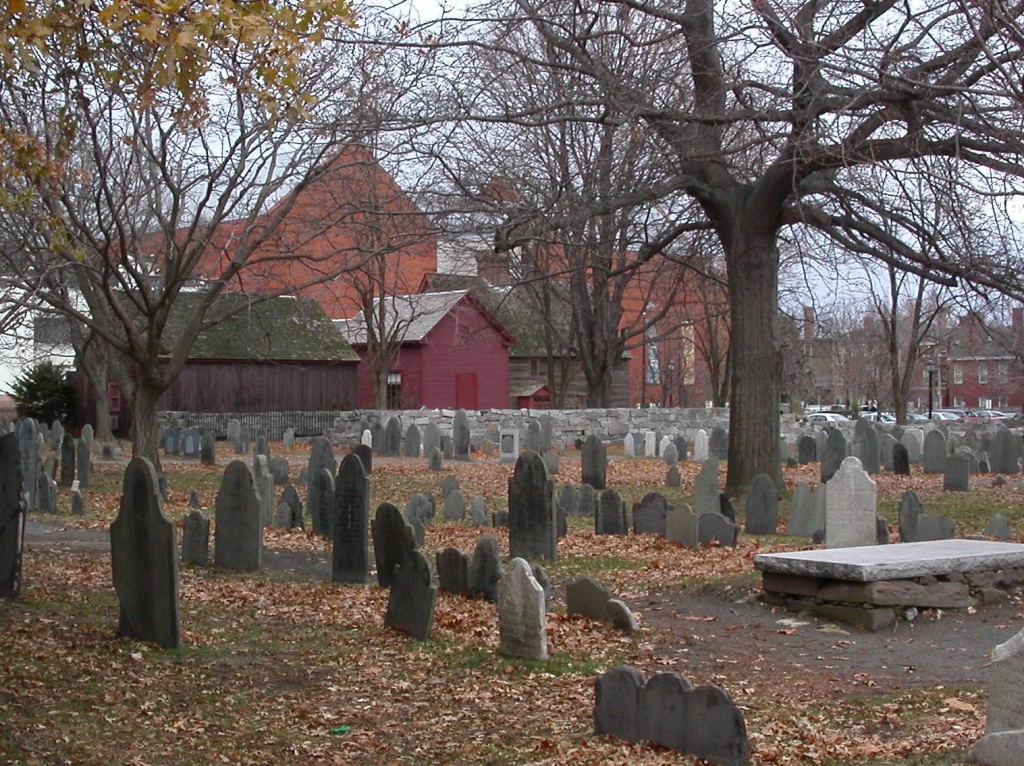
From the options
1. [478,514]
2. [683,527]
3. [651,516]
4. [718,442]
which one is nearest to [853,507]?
[683,527]

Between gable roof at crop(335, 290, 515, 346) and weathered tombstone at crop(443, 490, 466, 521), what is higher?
gable roof at crop(335, 290, 515, 346)

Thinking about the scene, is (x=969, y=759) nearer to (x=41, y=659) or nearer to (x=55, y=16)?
(x=41, y=659)

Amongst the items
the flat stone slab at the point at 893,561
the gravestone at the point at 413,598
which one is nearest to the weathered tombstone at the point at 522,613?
the gravestone at the point at 413,598

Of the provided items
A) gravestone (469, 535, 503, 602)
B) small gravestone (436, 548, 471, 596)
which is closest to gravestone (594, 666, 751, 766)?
gravestone (469, 535, 503, 602)

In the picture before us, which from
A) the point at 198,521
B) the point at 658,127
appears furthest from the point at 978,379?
the point at 198,521

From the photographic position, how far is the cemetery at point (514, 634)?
6.58m

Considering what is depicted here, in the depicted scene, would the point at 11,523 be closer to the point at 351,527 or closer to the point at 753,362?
the point at 351,527

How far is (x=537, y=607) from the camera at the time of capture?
844 centimetres

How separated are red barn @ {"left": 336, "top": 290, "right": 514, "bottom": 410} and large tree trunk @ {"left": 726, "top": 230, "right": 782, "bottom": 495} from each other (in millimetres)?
29012

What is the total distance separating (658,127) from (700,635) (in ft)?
28.2

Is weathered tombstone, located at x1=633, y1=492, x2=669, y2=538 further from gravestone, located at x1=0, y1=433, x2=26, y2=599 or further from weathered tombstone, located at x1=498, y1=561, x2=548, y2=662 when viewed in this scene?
gravestone, located at x1=0, y1=433, x2=26, y2=599

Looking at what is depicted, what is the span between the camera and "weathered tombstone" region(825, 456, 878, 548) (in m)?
12.7

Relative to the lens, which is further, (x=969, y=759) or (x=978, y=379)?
(x=978, y=379)

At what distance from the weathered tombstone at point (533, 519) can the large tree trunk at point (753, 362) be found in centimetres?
577
